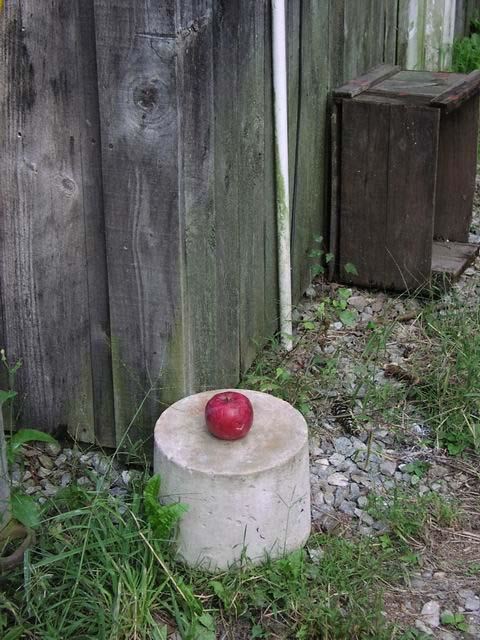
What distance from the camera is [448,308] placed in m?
4.34

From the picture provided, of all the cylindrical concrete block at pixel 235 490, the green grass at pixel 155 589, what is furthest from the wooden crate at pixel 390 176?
the green grass at pixel 155 589

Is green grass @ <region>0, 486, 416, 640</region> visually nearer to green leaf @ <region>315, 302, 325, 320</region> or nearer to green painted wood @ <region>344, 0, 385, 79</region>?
green leaf @ <region>315, 302, 325, 320</region>

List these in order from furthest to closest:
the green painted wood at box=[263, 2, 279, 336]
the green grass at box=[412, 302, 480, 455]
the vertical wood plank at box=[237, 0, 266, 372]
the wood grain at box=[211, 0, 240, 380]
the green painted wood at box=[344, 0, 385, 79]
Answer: the green painted wood at box=[344, 0, 385, 79], the green painted wood at box=[263, 2, 279, 336], the green grass at box=[412, 302, 480, 455], the vertical wood plank at box=[237, 0, 266, 372], the wood grain at box=[211, 0, 240, 380]

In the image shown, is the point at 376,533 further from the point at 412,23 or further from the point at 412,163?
the point at 412,23

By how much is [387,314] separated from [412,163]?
64 centimetres

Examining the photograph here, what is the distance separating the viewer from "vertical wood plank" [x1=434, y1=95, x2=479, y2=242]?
4883 millimetres

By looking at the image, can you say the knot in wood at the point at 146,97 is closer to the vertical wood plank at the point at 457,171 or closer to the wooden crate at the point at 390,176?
the wooden crate at the point at 390,176

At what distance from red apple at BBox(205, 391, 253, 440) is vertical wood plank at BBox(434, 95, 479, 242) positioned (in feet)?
7.98

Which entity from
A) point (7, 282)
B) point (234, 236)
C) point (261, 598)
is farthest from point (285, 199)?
point (261, 598)

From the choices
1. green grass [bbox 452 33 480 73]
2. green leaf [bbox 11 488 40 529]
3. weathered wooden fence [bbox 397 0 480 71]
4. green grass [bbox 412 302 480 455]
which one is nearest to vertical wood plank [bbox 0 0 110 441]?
green leaf [bbox 11 488 40 529]

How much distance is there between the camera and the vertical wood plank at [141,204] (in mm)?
2869

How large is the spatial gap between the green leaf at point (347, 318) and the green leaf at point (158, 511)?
1590 mm

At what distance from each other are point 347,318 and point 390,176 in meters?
0.64

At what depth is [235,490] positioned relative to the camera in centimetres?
278
